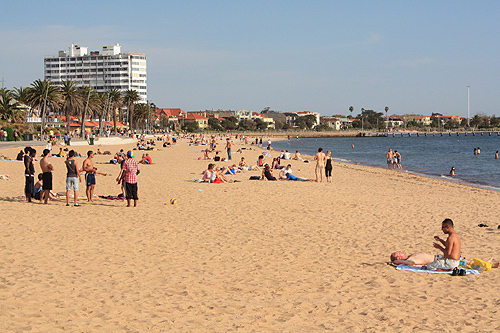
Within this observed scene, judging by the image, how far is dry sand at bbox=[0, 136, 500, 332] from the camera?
5.13m

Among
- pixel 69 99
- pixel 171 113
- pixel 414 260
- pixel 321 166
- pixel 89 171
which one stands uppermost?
pixel 171 113

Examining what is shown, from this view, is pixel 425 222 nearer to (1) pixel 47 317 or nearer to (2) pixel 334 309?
(2) pixel 334 309

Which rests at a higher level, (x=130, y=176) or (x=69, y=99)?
(x=69, y=99)

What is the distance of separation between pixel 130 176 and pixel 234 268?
5673mm

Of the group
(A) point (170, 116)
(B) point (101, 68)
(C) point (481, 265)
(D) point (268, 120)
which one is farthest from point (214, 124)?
(C) point (481, 265)

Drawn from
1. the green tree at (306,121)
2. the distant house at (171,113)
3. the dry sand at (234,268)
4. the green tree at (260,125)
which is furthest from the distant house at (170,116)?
the dry sand at (234,268)

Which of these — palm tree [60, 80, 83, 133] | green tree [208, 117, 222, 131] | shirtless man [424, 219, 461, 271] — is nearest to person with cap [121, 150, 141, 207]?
shirtless man [424, 219, 461, 271]

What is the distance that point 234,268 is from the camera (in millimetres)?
7094

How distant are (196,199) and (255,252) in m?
6.14

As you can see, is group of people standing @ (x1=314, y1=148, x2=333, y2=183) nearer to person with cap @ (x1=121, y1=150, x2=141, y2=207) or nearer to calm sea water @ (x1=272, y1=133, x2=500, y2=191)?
calm sea water @ (x1=272, y1=133, x2=500, y2=191)

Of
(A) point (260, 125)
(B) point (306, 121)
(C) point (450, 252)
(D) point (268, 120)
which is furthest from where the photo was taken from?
(B) point (306, 121)

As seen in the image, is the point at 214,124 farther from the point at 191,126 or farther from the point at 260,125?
the point at 260,125

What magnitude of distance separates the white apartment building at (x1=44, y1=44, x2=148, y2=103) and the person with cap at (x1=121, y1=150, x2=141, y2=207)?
6225 inches

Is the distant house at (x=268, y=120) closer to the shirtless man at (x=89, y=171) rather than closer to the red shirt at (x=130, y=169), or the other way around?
the shirtless man at (x=89, y=171)
